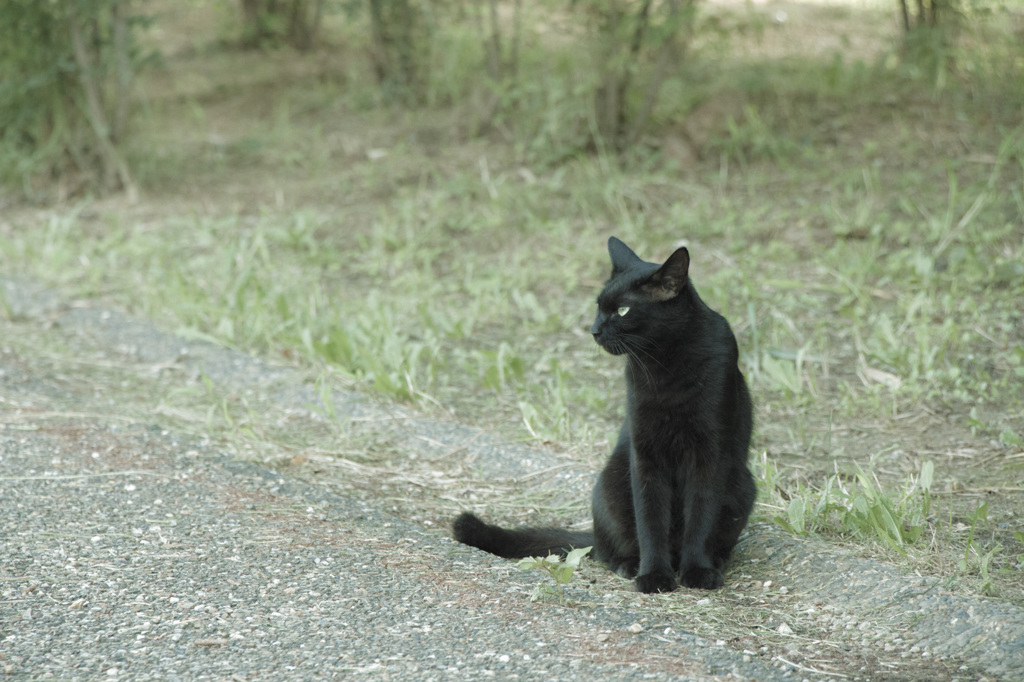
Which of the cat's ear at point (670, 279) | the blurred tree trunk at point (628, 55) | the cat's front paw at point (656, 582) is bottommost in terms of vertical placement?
the cat's front paw at point (656, 582)

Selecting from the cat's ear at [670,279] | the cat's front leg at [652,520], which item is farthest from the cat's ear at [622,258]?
the cat's front leg at [652,520]

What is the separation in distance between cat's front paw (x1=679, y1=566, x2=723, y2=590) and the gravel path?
0.05 meters

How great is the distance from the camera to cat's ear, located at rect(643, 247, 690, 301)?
2428 mm

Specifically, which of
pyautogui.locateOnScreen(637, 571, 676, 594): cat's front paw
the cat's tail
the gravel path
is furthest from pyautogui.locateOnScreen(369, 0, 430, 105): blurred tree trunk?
pyautogui.locateOnScreen(637, 571, 676, 594): cat's front paw

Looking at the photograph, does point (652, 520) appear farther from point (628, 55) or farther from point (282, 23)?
point (282, 23)

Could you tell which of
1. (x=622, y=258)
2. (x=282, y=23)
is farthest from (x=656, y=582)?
(x=282, y=23)

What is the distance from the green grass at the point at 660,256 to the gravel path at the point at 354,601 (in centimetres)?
22

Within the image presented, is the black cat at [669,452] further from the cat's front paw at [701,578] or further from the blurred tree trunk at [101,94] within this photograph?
the blurred tree trunk at [101,94]

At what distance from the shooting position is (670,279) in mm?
2490

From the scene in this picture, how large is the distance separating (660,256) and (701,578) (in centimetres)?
261

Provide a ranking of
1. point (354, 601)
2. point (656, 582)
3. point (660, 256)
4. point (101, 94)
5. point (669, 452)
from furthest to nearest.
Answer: point (101, 94), point (660, 256), point (669, 452), point (656, 582), point (354, 601)

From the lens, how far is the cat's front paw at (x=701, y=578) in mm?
2445

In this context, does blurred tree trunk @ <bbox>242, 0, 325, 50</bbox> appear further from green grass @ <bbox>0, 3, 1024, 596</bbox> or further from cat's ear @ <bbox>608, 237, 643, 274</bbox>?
cat's ear @ <bbox>608, 237, 643, 274</bbox>

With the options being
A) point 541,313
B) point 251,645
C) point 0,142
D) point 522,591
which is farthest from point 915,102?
point 0,142
